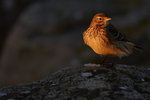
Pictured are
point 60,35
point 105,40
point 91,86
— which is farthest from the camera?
point 60,35

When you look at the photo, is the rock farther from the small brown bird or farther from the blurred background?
the blurred background

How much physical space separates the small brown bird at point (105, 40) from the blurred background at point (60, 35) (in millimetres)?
4675

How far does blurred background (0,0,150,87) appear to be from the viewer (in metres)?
12.6

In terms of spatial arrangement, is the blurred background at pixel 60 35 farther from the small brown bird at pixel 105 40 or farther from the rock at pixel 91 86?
the rock at pixel 91 86

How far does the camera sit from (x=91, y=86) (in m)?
5.59

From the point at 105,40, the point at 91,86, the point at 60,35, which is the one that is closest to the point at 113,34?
the point at 105,40

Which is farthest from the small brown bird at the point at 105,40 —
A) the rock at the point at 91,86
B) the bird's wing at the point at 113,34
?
the rock at the point at 91,86

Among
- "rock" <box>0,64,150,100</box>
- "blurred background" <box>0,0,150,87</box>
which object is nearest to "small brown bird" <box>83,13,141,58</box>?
"rock" <box>0,64,150,100</box>

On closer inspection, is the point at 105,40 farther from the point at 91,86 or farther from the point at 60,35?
the point at 60,35

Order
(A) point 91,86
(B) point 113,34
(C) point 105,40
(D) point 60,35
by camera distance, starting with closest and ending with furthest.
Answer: (A) point 91,86 → (C) point 105,40 → (B) point 113,34 → (D) point 60,35

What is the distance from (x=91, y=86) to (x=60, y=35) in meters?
8.51

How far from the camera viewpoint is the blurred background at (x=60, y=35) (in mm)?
12609

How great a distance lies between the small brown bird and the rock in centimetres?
51

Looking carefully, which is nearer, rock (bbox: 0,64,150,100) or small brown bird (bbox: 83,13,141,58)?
rock (bbox: 0,64,150,100)
